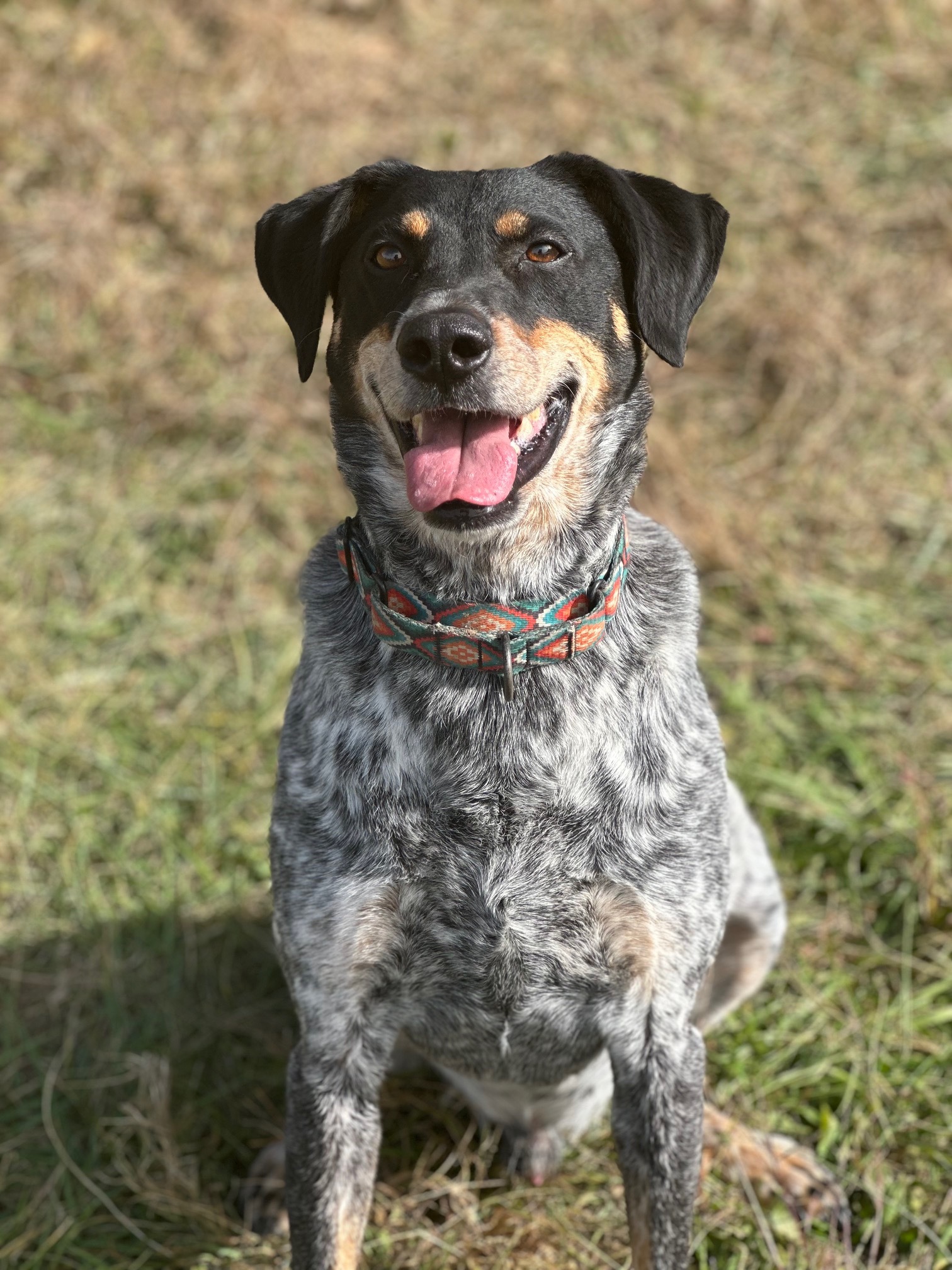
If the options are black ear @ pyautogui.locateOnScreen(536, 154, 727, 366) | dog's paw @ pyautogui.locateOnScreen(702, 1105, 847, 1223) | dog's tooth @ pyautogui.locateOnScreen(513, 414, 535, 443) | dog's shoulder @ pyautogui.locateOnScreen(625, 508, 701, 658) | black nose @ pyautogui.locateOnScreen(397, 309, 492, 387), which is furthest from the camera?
dog's paw @ pyautogui.locateOnScreen(702, 1105, 847, 1223)

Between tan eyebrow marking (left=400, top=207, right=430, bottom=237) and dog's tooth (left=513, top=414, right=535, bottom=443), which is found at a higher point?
tan eyebrow marking (left=400, top=207, right=430, bottom=237)

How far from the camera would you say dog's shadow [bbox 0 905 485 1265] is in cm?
329

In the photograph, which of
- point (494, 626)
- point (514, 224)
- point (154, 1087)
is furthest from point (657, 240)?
point (154, 1087)

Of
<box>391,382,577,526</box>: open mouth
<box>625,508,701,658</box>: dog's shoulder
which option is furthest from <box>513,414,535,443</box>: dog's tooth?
<box>625,508,701,658</box>: dog's shoulder

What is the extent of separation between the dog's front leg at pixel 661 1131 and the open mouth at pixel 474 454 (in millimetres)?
1066

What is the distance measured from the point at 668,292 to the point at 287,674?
2556 mm

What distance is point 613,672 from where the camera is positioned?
2.65 m

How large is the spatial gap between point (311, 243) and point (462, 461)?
2.07ft

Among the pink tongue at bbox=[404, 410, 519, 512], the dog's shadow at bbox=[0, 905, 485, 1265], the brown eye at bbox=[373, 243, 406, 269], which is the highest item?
the brown eye at bbox=[373, 243, 406, 269]

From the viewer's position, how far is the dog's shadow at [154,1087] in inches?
130

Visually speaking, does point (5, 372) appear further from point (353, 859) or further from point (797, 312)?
point (353, 859)

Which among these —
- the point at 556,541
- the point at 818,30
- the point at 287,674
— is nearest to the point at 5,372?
the point at 287,674

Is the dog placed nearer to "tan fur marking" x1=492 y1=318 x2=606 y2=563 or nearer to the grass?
"tan fur marking" x1=492 y1=318 x2=606 y2=563

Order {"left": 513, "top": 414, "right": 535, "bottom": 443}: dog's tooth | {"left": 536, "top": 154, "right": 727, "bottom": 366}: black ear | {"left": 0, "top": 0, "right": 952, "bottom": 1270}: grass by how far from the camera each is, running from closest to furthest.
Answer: {"left": 513, "top": 414, "right": 535, "bottom": 443}: dog's tooth
{"left": 536, "top": 154, "right": 727, "bottom": 366}: black ear
{"left": 0, "top": 0, "right": 952, "bottom": 1270}: grass
